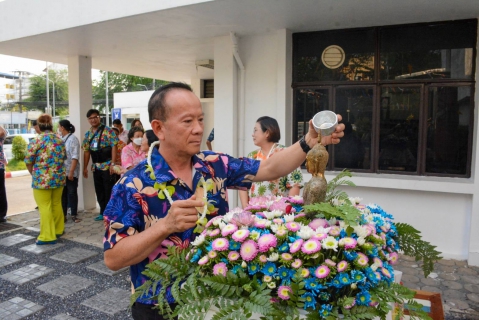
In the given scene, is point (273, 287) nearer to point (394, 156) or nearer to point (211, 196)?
point (211, 196)

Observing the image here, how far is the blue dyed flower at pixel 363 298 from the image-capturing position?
1256 mm

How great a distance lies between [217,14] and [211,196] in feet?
12.5

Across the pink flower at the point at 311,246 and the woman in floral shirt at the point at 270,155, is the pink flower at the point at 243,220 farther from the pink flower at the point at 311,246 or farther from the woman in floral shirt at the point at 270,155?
the woman in floral shirt at the point at 270,155

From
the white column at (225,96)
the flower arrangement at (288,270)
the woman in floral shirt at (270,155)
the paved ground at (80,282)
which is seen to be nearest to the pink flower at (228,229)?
the flower arrangement at (288,270)

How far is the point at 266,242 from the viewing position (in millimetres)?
1323

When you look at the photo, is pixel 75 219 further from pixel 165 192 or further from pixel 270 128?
pixel 165 192

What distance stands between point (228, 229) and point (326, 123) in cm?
61

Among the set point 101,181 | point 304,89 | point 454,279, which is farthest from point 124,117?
point 454,279

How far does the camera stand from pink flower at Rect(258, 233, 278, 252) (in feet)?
4.31

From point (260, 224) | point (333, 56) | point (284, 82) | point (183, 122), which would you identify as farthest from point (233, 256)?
point (333, 56)

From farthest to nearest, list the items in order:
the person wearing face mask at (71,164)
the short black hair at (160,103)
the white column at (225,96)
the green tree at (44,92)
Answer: the green tree at (44,92), the person wearing face mask at (71,164), the white column at (225,96), the short black hair at (160,103)

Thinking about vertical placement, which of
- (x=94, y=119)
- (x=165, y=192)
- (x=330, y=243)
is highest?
(x=94, y=119)

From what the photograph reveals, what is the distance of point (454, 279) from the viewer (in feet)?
15.1

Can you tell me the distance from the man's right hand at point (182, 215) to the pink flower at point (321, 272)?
0.48m
